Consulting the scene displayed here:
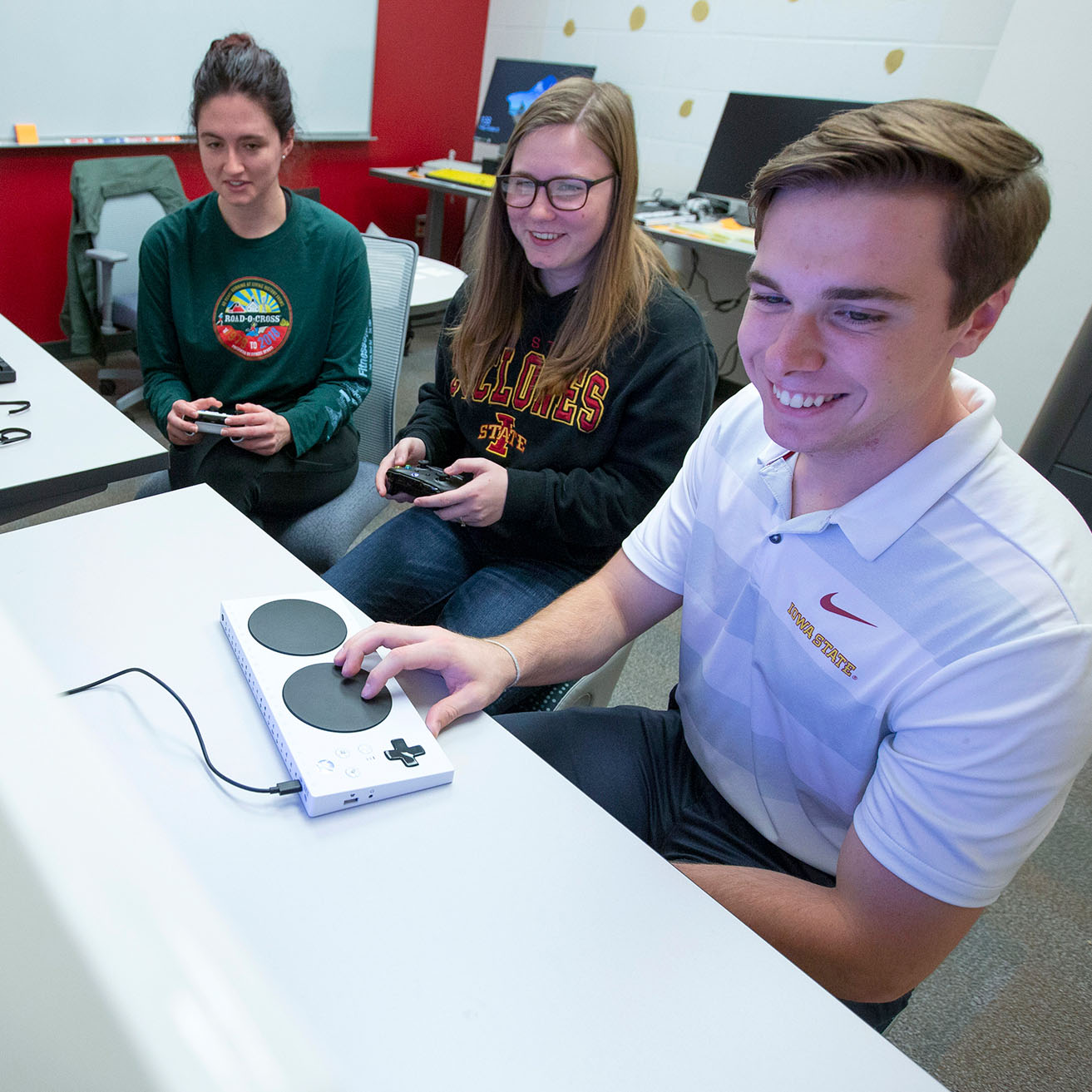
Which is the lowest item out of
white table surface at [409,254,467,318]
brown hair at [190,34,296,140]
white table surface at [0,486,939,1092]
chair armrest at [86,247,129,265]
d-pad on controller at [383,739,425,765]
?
chair armrest at [86,247,129,265]

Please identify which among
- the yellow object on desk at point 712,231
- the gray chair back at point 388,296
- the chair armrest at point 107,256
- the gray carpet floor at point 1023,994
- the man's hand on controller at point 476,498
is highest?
the yellow object on desk at point 712,231

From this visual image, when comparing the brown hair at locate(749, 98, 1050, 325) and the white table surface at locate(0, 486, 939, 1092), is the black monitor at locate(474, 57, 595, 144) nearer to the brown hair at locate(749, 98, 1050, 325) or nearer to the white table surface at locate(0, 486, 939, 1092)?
the brown hair at locate(749, 98, 1050, 325)

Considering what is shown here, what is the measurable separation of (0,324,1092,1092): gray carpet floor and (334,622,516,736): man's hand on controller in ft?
3.32

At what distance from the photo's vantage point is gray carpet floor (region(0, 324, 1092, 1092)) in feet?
4.15

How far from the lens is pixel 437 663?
803mm

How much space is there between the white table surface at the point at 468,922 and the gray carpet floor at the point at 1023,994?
936 millimetres

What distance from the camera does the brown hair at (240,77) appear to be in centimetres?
148

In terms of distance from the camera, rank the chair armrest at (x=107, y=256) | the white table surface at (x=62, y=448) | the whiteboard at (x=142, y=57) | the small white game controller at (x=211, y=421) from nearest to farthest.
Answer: the white table surface at (x=62, y=448)
the small white game controller at (x=211, y=421)
the chair armrest at (x=107, y=256)
the whiteboard at (x=142, y=57)

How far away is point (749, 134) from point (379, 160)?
2063mm

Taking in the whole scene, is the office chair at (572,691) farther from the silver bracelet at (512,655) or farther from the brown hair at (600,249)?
the brown hair at (600,249)

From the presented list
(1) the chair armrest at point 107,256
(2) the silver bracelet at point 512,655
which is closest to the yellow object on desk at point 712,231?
(1) the chair armrest at point 107,256

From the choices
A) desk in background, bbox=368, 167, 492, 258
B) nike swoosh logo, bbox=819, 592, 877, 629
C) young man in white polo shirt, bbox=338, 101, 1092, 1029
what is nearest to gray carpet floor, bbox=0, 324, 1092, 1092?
young man in white polo shirt, bbox=338, 101, 1092, 1029

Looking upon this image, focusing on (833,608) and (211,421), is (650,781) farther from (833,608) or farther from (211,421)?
(211,421)

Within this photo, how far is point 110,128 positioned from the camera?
3.22 metres
